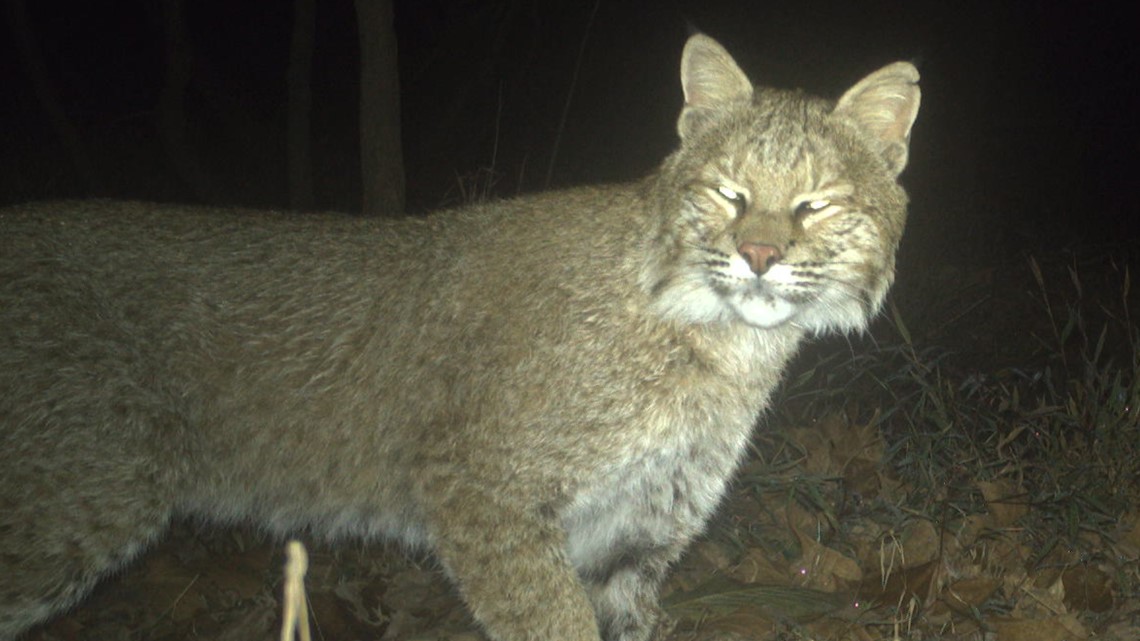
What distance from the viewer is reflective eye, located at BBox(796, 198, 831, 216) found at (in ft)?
14.1

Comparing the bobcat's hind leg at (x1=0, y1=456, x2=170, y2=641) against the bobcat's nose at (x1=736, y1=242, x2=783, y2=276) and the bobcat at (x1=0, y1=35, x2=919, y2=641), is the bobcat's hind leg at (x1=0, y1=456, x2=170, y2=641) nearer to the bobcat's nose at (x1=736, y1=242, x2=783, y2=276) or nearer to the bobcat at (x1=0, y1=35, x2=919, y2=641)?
the bobcat at (x1=0, y1=35, x2=919, y2=641)

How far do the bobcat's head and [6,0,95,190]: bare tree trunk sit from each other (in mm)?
8783

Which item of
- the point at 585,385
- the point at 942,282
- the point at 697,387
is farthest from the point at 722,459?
the point at 942,282

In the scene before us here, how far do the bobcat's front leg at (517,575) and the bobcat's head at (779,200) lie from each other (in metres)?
0.90

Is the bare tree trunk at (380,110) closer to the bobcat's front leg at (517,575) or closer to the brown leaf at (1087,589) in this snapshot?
the bobcat's front leg at (517,575)

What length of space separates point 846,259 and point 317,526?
7.43ft

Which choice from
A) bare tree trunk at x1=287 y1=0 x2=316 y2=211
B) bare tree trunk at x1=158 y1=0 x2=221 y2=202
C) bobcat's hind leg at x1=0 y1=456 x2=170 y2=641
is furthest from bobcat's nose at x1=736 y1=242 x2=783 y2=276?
bare tree trunk at x1=158 y1=0 x2=221 y2=202

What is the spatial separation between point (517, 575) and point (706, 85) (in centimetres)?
190

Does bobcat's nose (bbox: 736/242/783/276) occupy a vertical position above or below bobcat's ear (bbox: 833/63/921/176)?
below

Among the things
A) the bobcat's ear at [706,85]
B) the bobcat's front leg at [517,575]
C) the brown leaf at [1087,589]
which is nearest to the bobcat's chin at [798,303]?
the bobcat's ear at [706,85]

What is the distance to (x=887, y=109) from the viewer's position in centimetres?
457

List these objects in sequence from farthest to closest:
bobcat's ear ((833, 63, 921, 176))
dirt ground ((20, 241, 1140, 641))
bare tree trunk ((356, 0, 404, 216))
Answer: bare tree trunk ((356, 0, 404, 216)), dirt ground ((20, 241, 1140, 641)), bobcat's ear ((833, 63, 921, 176))

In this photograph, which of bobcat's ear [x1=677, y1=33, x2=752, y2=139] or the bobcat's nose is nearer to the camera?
the bobcat's nose

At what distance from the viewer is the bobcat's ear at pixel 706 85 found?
15.3 ft
